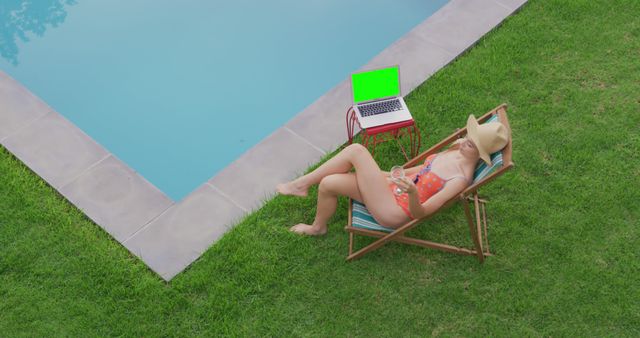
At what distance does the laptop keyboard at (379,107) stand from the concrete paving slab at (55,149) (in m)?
2.48

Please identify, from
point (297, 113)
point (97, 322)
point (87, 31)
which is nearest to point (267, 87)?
point (297, 113)

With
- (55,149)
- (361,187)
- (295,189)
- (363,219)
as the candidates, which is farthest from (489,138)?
(55,149)

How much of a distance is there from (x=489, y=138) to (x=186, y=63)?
4.21m

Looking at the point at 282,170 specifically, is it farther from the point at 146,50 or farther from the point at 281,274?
the point at 146,50

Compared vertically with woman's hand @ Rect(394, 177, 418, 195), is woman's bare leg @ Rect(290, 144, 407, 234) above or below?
below

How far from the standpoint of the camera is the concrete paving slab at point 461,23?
7.37 m

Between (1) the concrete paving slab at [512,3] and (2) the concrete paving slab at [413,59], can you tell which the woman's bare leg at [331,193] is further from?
(1) the concrete paving slab at [512,3]

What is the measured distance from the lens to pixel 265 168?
6184 millimetres

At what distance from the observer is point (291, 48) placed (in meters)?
8.10

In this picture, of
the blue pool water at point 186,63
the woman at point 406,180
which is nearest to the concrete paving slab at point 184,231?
the blue pool water at point 186,63

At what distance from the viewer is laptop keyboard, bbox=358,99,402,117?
5.78 meters

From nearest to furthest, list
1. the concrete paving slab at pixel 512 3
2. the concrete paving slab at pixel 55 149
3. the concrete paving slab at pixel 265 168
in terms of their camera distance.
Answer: the concrete paving slab at pixel 265 168 → the concrete paving slab at pixel 55 149 → the concrete paving slab at pixel 512 3

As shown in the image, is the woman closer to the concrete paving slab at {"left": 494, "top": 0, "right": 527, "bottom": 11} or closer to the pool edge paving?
the pool edge paving

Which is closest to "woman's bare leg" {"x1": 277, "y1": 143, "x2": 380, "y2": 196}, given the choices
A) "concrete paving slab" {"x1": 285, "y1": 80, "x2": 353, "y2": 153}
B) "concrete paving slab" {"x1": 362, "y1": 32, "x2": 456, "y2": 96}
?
"concrete paving slab" {"x1": 285, "y1": 80, "x2": 353, "y2": 153}
